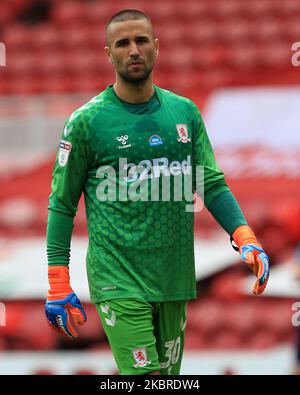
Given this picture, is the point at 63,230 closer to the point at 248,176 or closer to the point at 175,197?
the point at 175,197

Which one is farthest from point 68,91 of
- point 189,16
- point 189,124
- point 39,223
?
point 189,124

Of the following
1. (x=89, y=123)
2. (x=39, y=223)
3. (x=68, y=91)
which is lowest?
(x=89, y=123)

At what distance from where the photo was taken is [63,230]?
4426 mm

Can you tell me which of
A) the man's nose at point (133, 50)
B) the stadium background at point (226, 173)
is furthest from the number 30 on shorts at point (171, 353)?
the stadium background at point (226, 173)

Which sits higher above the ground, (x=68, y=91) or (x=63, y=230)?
→ (x=68, y=91)

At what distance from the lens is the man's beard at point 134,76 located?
171 inches

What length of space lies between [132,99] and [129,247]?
59 cm

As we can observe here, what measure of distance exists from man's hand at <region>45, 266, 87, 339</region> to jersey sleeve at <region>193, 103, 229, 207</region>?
66cm

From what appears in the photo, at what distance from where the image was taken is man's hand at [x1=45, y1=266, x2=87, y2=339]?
4.36 metres

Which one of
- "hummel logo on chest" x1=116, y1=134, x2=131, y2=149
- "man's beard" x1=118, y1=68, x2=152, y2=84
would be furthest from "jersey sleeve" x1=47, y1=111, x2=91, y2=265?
"man's beard" x1=118, y1=68, x2=152, y2=84

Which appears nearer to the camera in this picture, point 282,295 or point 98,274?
point 98,274

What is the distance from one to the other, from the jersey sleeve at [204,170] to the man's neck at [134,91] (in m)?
0.23

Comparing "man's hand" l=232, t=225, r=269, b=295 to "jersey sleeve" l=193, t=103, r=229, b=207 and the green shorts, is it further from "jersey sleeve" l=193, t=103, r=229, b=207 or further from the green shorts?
the green shorts

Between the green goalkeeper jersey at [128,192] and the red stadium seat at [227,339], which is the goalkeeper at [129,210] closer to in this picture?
the green goalkeeper jersey at [128,192]
